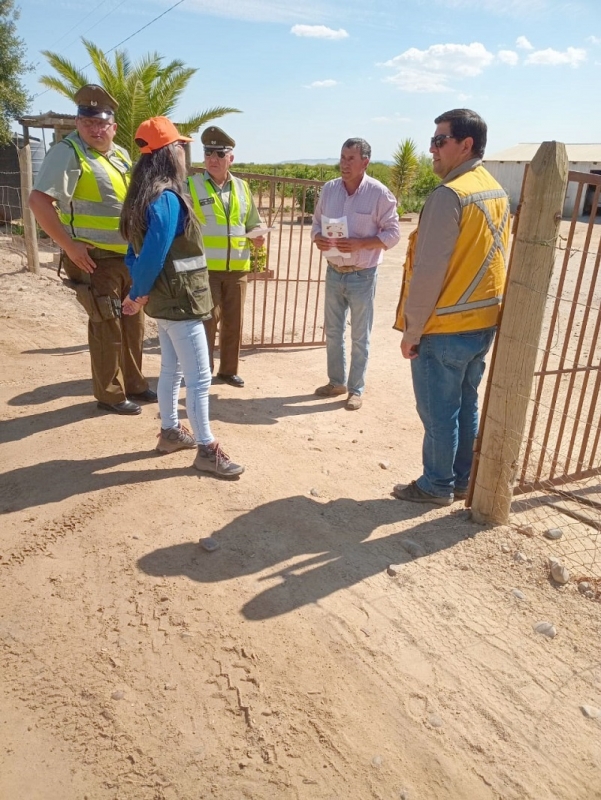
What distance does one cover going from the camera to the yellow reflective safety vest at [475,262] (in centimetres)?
324

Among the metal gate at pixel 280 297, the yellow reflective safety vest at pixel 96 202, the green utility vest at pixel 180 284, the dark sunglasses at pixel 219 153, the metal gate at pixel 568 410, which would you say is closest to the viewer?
the metal gate at pixel 568 410

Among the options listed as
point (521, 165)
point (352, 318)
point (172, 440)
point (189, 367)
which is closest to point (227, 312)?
point (352, 318)

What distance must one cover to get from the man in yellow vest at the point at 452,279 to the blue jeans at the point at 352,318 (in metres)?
1.72

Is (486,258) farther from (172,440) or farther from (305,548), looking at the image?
(172,440)

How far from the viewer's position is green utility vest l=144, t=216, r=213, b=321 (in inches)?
143

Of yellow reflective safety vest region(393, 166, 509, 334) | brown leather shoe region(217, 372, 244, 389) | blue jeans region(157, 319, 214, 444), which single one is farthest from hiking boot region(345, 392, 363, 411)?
yellow reflective safety vest region(393, 166, 509, 334)

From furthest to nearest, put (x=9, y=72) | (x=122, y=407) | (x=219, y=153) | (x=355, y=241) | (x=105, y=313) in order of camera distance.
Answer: (x=9, y=72), (x=355, y=241), (x=219, y=153), (x=122, y=407), (x=105, y=313)

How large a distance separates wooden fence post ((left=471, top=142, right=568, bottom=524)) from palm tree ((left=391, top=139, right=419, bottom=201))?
29704 millimetres

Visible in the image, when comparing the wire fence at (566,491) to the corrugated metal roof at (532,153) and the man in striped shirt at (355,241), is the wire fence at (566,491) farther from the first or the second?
the corrugated metal roof at (532,153)

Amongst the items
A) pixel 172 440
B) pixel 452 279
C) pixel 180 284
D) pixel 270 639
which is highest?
pixel 452 279

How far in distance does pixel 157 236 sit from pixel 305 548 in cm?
189

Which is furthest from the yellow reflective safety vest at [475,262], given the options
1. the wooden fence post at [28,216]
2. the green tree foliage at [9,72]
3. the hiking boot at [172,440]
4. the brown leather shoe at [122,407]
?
the green tree foliage at [9,72]

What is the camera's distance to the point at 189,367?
3.82 metres

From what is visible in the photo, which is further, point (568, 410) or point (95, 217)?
point (568, 410)
